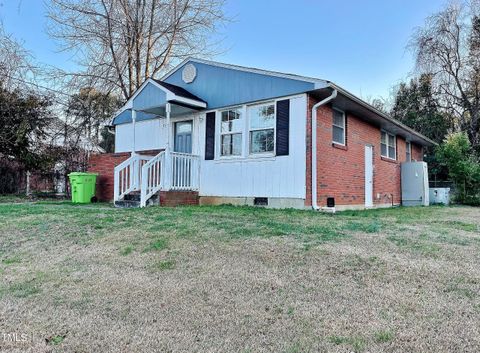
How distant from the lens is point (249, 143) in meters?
9.41

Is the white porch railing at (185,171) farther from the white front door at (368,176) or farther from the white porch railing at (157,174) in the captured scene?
the white front door at (368,176)

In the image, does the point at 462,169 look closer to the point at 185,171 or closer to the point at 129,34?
the point at 185,171

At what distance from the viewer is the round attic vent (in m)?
10.8

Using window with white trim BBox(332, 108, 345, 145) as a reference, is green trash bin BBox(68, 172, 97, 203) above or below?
below

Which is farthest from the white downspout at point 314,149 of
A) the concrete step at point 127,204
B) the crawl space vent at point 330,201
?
the concrete step at point 127,204

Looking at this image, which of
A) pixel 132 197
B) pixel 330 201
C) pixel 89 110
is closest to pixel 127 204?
pixel 132 197

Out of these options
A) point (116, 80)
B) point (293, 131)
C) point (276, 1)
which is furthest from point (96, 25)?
point (293, 131)

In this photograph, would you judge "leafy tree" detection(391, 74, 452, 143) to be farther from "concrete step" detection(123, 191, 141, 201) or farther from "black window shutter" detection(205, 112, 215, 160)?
"concrete step" detection(123, 191, 141, 201)

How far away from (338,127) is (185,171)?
4.21 metres

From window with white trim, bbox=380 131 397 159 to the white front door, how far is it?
153 centimetres

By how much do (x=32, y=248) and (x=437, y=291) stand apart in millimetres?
4508

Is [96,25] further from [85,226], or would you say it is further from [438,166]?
[438,166]

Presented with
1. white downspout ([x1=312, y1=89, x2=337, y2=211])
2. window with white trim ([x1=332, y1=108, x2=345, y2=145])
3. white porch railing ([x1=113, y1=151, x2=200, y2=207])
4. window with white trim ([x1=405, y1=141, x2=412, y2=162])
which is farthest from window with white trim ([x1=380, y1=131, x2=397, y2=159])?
white porch railing ([x1=113, y1=151, x2=200, y2=207])

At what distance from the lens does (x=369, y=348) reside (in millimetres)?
2150
